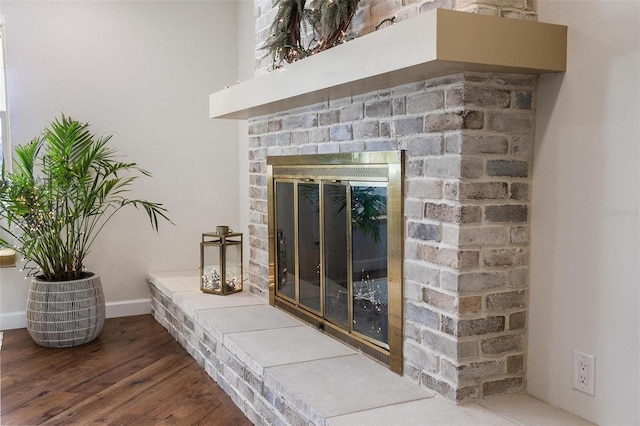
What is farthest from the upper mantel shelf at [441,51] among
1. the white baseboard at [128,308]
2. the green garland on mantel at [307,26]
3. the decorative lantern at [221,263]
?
the white baseboard at [128,308]

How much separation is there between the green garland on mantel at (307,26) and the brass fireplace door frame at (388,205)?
18.9 inches

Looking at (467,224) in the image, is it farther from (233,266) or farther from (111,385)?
(233,266)

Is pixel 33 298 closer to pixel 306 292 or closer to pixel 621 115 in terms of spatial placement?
pixel 306 292

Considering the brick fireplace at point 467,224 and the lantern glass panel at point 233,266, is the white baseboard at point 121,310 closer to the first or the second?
the lantern glass panel at point 233,266

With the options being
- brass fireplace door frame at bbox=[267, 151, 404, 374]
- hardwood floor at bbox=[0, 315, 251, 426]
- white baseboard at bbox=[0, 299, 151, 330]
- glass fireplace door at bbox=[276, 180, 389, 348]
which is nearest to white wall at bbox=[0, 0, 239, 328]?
white baseboard at bbox=[0, 299, 151, 330]

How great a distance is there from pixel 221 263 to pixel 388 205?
169 centimetres

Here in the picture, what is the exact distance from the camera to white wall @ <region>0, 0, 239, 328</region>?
416 cm

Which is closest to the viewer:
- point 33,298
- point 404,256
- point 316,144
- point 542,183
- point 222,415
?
point 542,183

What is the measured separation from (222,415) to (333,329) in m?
0.62

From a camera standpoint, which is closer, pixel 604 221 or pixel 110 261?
pixel 604 221

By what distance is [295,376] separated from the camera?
2385 millimetres

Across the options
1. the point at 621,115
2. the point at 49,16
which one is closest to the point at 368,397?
the point at 621,115

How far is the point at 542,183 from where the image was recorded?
211cm

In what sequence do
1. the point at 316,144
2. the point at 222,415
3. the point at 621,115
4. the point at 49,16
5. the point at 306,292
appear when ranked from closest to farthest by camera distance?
the point at 621,115 → the point at 222,415 → the point at 316,144 → the point at 306,292 → the point at 49,16
